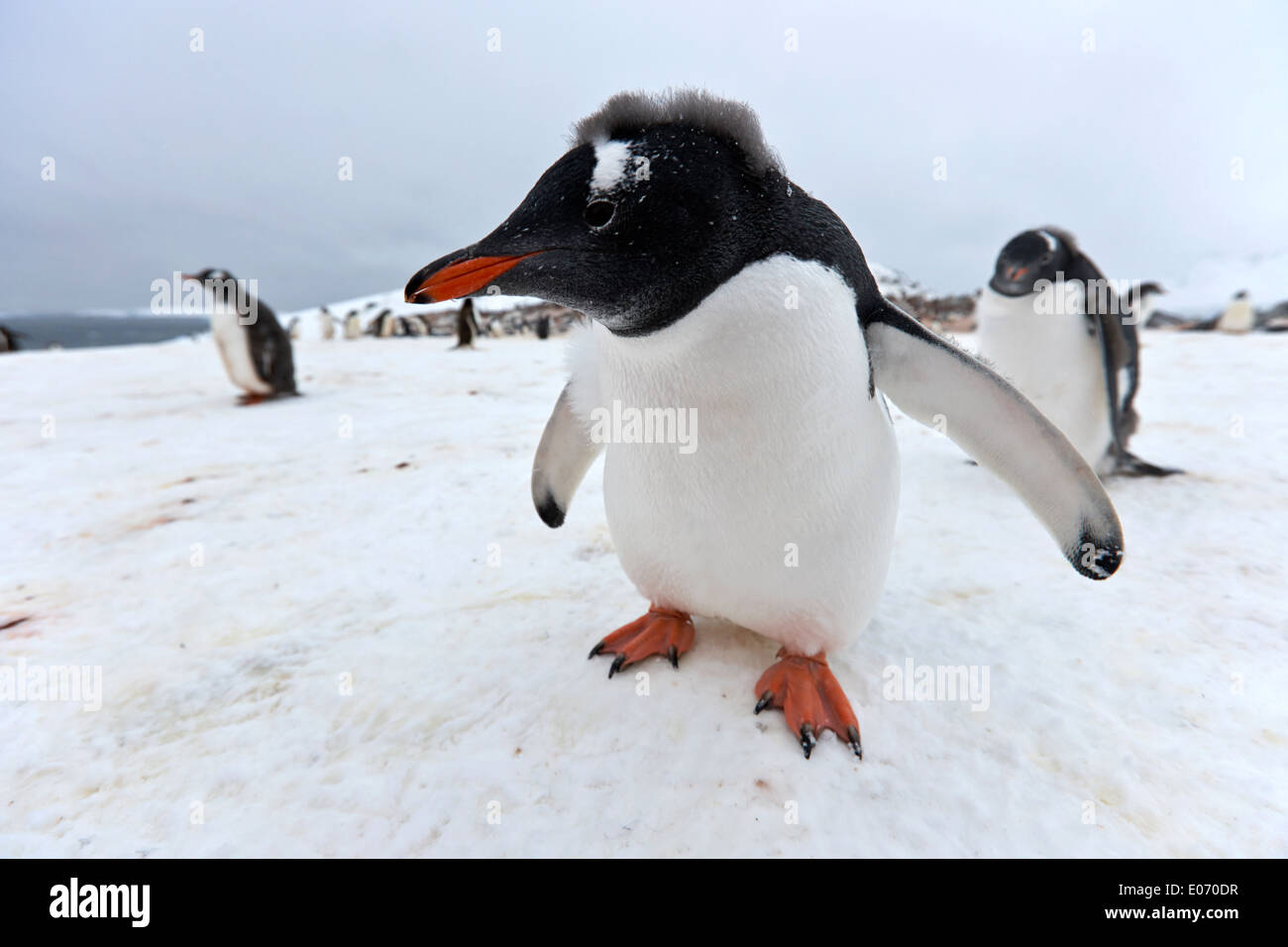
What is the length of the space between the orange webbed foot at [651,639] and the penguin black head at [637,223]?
0.71m

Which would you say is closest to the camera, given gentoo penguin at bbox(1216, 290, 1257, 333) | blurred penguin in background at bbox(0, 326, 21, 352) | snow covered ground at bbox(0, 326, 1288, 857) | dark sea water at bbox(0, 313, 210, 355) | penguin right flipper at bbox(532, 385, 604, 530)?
snow covered ground at bbox(0, 326, 1288, 857)

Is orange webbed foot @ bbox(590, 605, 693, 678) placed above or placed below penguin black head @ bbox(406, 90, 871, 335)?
below

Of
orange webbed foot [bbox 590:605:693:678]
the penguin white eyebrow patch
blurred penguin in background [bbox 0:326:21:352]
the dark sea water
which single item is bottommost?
orange webbed foot [bbox 590:605:693:678]

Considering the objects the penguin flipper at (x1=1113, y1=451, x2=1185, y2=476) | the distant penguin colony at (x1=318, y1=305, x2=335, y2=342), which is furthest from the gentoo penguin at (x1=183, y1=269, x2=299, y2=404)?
the distant penguin colony at (x1=318, y1=305, x2=335, y2=342)

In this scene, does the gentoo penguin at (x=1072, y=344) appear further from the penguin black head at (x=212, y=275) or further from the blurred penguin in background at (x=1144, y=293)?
the blurred penguin in background at (x=1144, y=293)

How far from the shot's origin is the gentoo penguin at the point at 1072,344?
2.82 meters

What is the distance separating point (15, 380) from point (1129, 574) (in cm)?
836

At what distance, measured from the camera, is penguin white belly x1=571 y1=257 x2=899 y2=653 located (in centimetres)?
102

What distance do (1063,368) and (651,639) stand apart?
2538mm

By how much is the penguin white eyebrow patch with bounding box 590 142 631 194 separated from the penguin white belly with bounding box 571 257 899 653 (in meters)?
0.23

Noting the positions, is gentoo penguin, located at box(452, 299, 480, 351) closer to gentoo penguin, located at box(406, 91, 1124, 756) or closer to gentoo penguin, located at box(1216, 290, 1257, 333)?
gentoo penguin, located at box(406, 91, 1124, 756)
